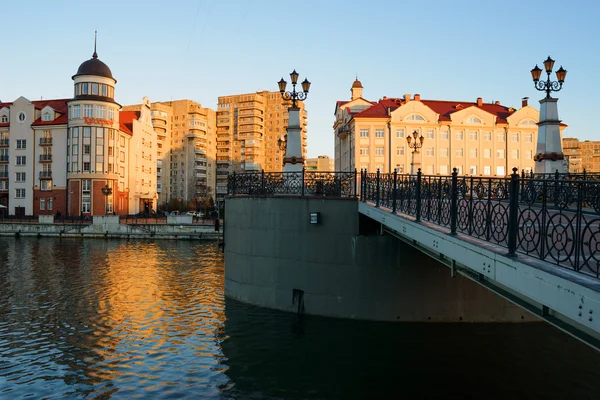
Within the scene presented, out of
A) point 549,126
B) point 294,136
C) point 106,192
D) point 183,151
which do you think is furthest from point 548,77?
point 183,151

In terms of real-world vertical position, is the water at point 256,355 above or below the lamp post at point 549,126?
below

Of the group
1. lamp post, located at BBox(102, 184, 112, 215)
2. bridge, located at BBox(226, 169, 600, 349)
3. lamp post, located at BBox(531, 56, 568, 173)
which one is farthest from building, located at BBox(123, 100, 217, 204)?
bridge, located at BBox(226, 169, 600, 349)

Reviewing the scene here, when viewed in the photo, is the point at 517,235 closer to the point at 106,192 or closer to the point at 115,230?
the point at 115,230

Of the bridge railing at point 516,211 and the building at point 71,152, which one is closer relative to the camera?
the bridge railing at point 516,211

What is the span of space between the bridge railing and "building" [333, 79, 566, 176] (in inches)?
1788

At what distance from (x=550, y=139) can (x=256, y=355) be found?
40.5 feet

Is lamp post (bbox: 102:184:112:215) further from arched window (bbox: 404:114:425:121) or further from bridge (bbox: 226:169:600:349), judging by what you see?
bridge (bbox: 226:169:600:349)

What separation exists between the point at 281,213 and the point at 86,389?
7.41 meters

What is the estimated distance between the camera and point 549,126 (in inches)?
656

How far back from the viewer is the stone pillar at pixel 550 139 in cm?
1647

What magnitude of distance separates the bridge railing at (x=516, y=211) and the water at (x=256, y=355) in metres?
3.49

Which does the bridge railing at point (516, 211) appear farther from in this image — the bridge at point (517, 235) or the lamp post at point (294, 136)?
the lamp post at point (294, 136)

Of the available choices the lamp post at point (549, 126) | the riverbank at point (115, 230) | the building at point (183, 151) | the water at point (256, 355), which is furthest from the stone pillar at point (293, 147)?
the building at point (183, 151)

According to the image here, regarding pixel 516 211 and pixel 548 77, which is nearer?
pixel 516 211
